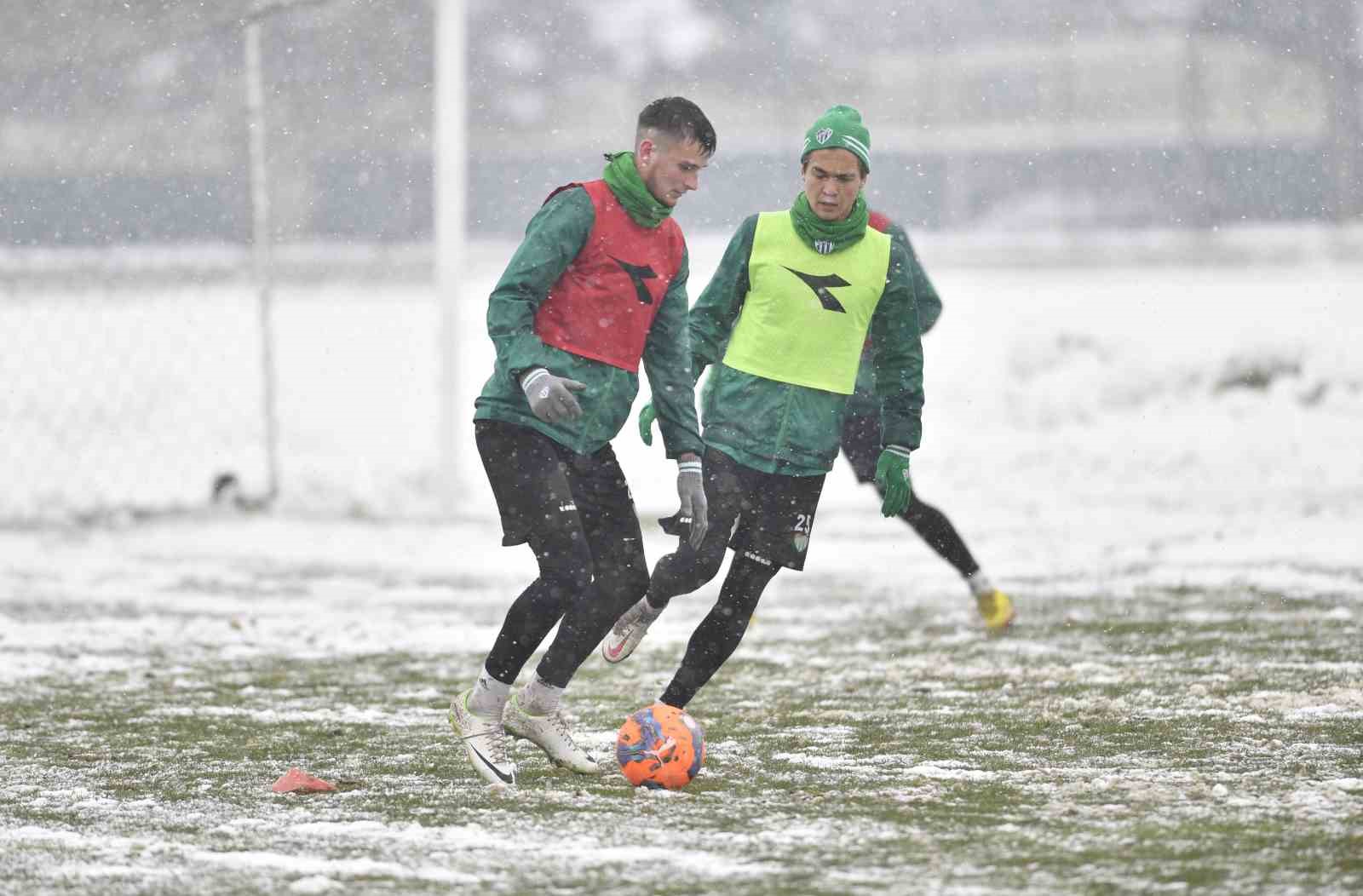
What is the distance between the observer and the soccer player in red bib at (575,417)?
14.2ft

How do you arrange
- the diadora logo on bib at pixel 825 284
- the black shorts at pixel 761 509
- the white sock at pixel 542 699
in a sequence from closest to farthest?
1. the white sock at pixel 542 699
2. the black shorts at pixel 761 509
3. the diadora logo on bib at pixel 825 284

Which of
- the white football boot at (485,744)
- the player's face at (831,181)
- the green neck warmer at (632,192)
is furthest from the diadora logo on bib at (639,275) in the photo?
the white football boot at (485,744)

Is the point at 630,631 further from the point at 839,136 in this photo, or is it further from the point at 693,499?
the point at 839,136

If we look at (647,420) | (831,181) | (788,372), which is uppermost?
(831,181)

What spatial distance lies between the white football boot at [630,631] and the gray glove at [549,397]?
3.14 feet

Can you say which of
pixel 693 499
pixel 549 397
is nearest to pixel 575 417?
pixel 549 397

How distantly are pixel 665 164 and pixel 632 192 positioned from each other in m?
0.10

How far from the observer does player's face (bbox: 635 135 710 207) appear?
4.40 meters

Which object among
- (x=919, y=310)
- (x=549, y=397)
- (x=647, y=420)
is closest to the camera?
(x=549, y=397)

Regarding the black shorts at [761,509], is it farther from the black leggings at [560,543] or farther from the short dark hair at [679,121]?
the short dark hair at [679,121]

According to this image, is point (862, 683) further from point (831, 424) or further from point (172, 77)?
point (172, 77)

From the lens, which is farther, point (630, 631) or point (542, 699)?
point (630, 631)

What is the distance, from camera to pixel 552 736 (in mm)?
4484

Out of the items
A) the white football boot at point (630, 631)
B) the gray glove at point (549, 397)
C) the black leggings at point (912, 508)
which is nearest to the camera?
the gray glove at point (549, 397)
